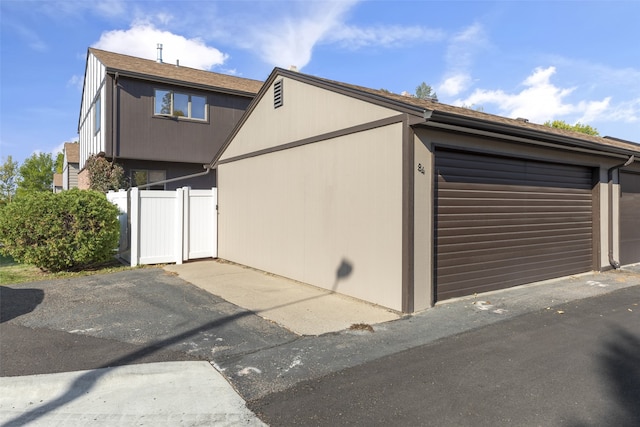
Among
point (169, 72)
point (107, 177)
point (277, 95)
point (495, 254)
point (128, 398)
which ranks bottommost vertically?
point (128, 398)

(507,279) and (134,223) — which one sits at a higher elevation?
(134,223)

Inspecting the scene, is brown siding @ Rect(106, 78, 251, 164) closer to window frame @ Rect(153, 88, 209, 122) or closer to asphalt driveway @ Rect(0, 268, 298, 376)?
window frame @ Rect(153, 88, 209, 122)

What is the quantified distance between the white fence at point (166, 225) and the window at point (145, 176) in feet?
13.2

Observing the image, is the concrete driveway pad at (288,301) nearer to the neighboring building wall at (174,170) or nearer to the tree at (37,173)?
the neighboring building wall at (174,170)

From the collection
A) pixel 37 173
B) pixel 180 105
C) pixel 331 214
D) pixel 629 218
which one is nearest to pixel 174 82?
pixel 180 105

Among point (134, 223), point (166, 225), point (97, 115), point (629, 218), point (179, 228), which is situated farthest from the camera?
point (97, 115)

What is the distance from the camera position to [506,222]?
8.04 meters

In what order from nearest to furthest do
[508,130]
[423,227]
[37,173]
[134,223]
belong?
1. [423,227]
2. [508,130]
3. [134,223]
4. [37,173]

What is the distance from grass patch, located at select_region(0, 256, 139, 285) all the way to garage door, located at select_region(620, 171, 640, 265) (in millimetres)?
12923

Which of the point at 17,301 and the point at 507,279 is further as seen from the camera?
the point at 507,279

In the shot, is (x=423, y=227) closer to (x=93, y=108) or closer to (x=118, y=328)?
(x=118, y=328)

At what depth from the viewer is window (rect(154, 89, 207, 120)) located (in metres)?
15.9

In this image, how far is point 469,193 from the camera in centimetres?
733

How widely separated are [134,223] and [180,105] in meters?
7.22
